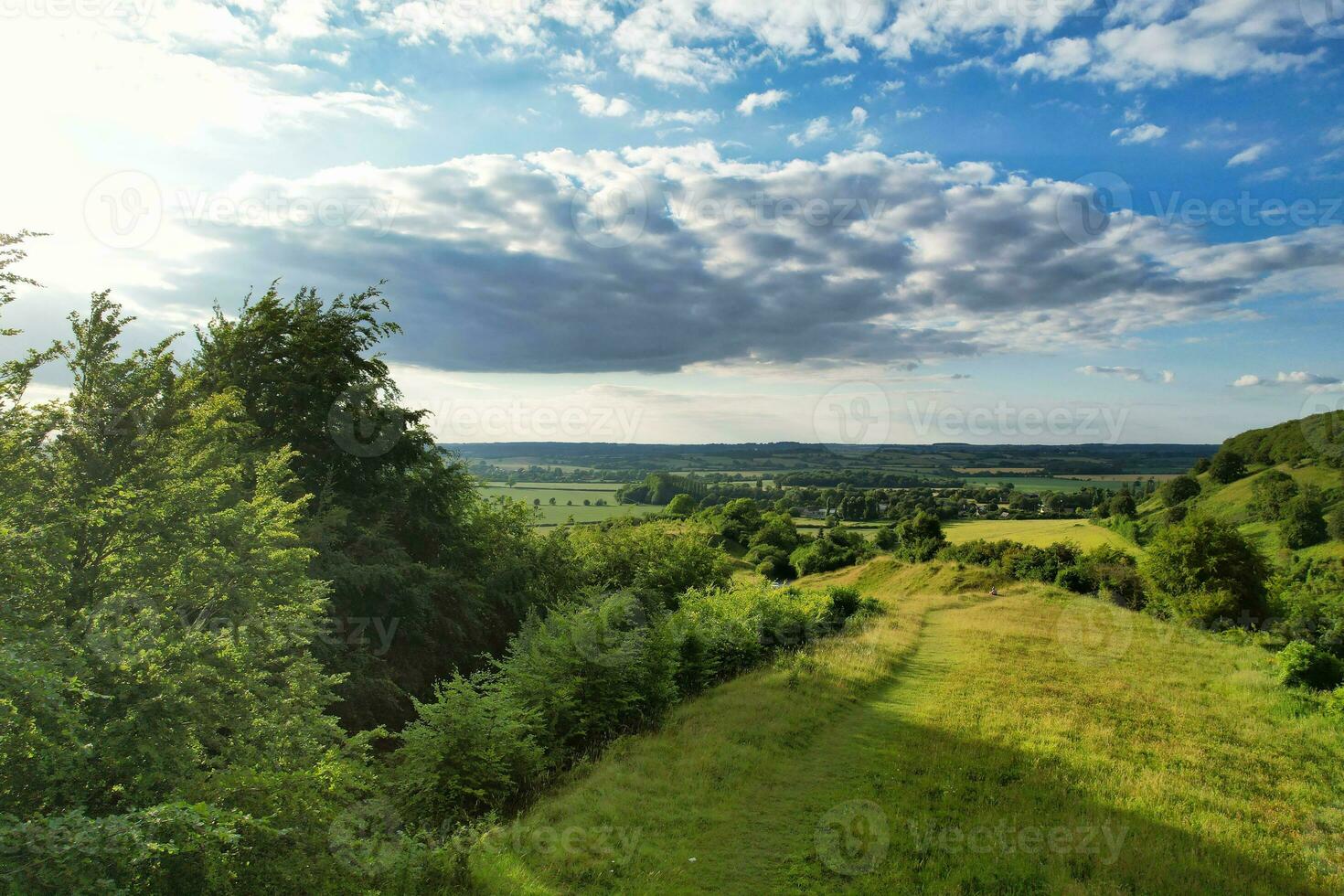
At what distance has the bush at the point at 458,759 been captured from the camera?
1102 centimetres

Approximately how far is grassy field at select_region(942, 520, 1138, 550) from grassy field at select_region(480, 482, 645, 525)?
121 ft

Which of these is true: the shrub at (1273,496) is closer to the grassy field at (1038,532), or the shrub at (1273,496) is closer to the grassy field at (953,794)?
the grassy field at (1038,532)

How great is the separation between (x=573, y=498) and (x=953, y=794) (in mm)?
80258

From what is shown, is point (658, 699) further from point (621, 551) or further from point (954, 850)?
point (621, 551)

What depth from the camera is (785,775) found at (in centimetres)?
1258

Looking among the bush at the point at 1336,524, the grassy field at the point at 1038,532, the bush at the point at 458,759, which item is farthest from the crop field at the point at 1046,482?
the bush at the point at 458,759
